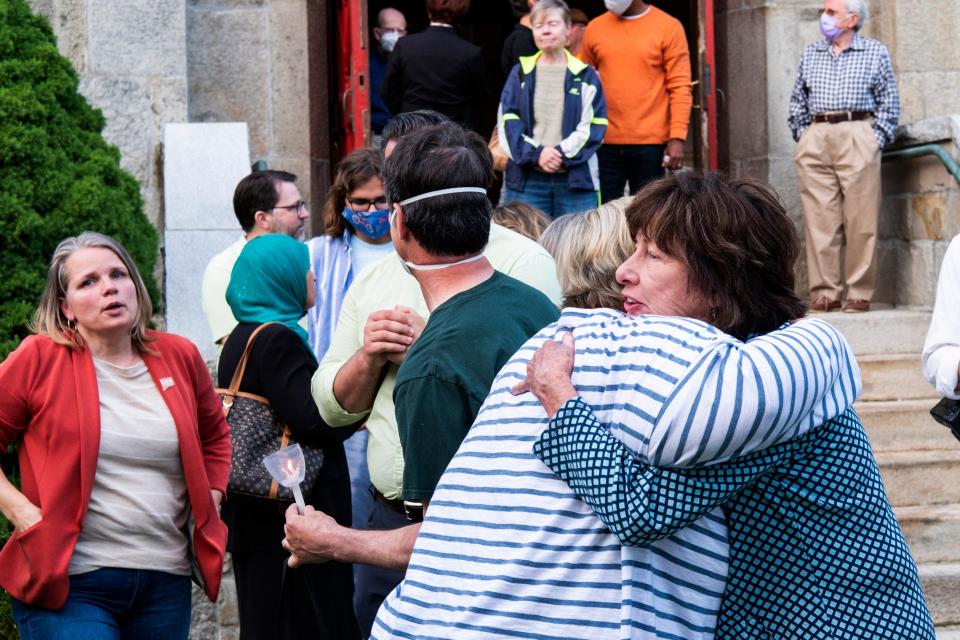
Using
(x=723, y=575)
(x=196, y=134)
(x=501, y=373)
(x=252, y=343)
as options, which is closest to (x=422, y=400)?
(x=501, y=373)

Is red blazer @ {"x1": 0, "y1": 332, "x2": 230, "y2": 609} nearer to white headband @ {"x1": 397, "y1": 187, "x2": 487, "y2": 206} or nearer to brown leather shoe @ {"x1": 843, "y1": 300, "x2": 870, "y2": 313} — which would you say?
white headband @ {"x1": 397, "y1": 187, "x2": 487, "y2": 206}

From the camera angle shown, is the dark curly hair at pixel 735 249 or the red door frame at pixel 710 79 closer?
the dark curly hair at pixel 735 249

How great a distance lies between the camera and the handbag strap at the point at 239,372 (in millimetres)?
4262

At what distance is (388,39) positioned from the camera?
946 centimetres

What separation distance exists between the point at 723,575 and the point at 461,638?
42 centimetres

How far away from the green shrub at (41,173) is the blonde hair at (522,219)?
208 cm

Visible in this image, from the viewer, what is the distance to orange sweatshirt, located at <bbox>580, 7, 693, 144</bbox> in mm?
8266

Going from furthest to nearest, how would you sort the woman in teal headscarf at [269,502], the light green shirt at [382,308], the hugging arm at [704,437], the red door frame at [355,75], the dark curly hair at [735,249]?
the red door frame at [355,75]
the woman in teal headscarf at [269,502]
the light green shirt at [382,308]
the dark curly hair at [735,249]
the hugging arm at [704,437]

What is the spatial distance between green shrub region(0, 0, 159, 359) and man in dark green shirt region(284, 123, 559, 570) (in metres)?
3.27

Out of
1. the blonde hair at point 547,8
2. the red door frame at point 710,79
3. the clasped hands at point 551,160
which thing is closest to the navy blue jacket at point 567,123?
the clasped hands at point 551,160

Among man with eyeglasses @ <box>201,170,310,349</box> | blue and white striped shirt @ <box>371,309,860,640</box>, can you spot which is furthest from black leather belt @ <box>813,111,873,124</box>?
blue and white striped shirt @ <box>371,309,860,640</box>

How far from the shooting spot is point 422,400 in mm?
2467

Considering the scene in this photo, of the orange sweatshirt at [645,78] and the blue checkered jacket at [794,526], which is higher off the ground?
the orange sweatshirt at [645,78]

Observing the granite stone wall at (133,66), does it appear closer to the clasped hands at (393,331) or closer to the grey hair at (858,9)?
the grey hair at (858,9)
